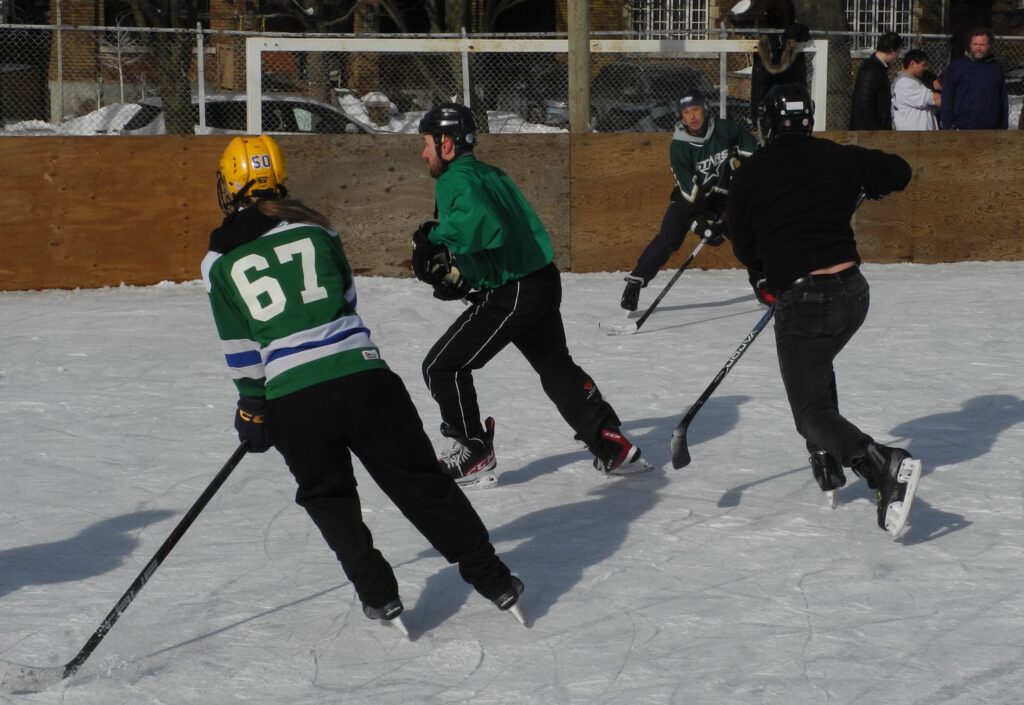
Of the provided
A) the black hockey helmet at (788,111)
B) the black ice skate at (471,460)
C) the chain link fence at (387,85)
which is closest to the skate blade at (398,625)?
the black ice skate at (471,460)

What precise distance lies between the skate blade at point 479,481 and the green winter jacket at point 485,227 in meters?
0.83

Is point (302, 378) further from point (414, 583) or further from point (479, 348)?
point (479, 348)

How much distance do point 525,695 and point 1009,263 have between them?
29.2ft

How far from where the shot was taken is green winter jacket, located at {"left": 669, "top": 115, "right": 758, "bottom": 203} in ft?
29.7

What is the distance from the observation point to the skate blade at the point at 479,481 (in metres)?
5.80

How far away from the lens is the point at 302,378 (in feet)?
12.7

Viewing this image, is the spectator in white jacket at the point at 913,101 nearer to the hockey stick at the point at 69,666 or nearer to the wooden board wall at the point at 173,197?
the wooden board wall at the point at 173,197

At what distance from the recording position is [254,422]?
3.99 meters

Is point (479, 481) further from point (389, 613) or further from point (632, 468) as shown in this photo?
point (389, 613)

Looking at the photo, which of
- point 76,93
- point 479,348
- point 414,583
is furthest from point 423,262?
point 76,93

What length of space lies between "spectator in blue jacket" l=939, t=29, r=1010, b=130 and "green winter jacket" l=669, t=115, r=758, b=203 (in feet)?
11.7

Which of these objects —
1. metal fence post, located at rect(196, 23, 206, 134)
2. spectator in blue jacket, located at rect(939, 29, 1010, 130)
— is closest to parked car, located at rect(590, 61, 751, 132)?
spectator in blue jacket, located at rect(939, 29, 1010, 130)

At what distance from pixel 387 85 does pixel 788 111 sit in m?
9.27

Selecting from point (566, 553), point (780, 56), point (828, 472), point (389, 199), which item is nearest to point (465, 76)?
point (389, 199)
